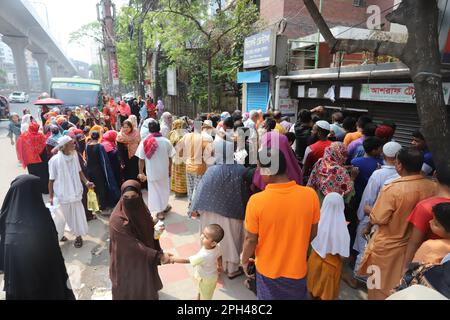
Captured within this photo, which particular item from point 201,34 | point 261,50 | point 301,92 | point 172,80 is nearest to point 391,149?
point 301,92

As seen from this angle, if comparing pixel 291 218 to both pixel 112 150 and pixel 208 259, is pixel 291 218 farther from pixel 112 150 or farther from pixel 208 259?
pixel 112 150

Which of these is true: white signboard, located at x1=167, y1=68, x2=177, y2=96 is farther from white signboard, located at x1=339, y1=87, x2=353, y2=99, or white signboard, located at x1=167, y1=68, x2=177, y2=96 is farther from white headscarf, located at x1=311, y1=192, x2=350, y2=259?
white headscarf, located at x1=311, y1=192, x2=350, y2=259

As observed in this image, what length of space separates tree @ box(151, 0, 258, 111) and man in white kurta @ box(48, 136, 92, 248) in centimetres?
649

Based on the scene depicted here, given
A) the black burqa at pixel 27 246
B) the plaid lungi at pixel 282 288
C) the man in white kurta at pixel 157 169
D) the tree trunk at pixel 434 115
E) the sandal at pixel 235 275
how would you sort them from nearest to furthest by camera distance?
the plaid lungi at pixel 282 288, the black burqa at pixel 27 246, the tree trunk at pixel 434 115, the sandal at pixel 235 275, the man in white kurta at pixel 157 169

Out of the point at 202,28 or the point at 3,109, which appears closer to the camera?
the point at 202,28

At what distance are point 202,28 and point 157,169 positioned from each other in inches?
304

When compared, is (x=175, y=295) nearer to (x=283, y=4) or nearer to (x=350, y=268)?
(x=350, y=268)

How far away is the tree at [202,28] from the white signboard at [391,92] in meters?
5.23

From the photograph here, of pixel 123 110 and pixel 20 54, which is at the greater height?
pixel 20 54

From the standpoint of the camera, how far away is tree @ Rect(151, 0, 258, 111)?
9.83m

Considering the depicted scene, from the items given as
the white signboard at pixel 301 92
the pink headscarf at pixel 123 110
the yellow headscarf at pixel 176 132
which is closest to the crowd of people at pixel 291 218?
the yellow headscarf at pixel 176 132

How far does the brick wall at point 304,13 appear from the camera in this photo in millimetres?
12334

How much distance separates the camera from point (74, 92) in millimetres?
12430

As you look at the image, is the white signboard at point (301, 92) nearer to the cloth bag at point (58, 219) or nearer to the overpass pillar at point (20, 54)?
the cloth bag at point (58, 219)
